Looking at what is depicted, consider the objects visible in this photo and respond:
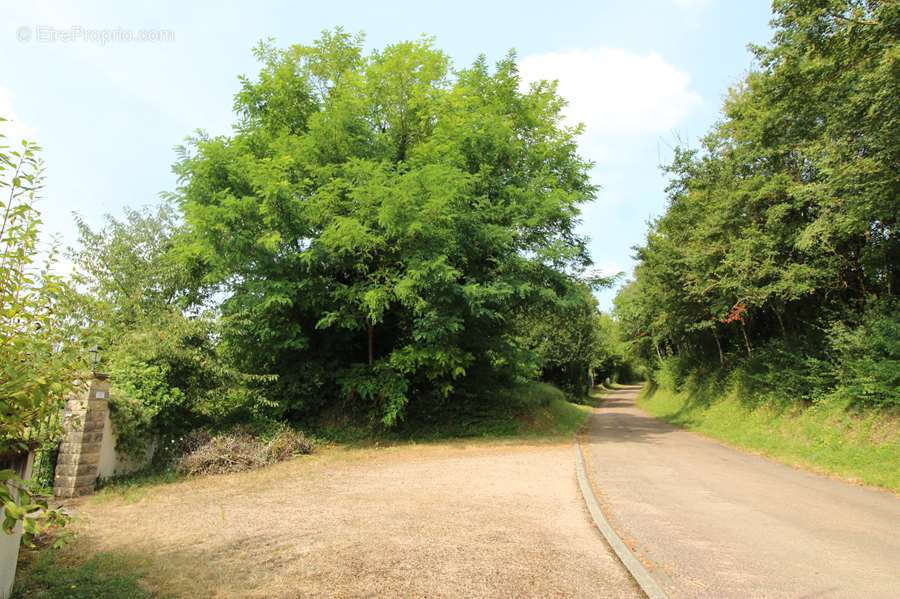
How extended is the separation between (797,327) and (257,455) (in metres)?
18.6

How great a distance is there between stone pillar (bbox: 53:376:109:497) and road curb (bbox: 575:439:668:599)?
25.2 feet

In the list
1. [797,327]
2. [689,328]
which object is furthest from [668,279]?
[797,327]

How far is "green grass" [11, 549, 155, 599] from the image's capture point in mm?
4035

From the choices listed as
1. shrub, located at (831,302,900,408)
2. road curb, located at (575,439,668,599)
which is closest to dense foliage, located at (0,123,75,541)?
road curb, located at (575,439,668,599)

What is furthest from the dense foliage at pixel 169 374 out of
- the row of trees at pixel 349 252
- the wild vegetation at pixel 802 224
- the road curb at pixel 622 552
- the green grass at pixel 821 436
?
the wild vegetation at pixel 802 224

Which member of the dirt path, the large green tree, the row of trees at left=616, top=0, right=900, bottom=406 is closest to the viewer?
the dirt path

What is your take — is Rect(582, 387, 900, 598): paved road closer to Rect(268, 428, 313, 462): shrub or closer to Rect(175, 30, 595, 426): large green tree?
Rect(175, 30, 595, 426): large green tree

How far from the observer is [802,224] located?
599 inches

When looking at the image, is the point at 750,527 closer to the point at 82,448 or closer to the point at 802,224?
the point at 82,448

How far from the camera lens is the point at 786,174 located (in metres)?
15.4

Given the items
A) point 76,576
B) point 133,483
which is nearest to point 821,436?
point 76,576

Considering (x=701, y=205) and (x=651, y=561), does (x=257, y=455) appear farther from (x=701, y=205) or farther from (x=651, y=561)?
(x=701, y=205)

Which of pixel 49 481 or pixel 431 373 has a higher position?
pixel 431 373

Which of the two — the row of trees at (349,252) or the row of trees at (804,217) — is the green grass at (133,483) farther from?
the row of trees at (804,217)
